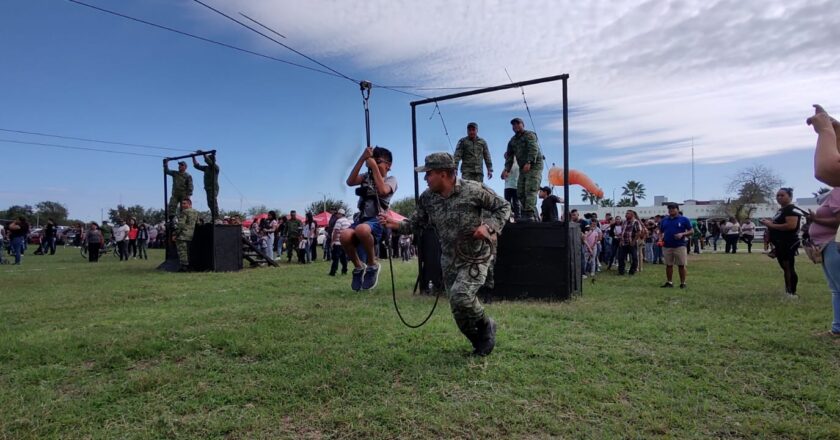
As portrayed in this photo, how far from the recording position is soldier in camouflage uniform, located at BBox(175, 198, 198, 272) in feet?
48.3

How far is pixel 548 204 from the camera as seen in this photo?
12242 millimetres

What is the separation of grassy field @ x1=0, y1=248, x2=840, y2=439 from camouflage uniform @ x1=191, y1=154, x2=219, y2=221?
7.08m

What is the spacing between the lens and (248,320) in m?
6.58

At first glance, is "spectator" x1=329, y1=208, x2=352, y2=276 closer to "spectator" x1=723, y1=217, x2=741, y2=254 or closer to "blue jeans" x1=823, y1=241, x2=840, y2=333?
"blue jeans" x1=823, y1=241, x2=840, y2=333

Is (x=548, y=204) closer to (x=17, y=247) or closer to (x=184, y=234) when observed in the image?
(x=184, y=234)

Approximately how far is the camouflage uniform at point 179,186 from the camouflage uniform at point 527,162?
34.3 feet

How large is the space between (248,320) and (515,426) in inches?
168

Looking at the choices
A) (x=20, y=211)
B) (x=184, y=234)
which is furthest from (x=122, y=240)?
(x=20, y=211)

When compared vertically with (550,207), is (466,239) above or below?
below

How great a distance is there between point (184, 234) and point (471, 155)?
31.3 feet

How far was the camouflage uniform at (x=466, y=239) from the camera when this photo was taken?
4.57 m

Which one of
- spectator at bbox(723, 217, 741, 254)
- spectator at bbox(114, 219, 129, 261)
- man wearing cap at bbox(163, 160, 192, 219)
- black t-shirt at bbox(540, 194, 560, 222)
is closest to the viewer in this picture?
black t-shirt at bbox(540, 194, 560, 222)

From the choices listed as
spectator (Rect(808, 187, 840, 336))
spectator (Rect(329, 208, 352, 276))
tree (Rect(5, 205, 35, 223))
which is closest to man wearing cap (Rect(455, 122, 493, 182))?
spectator (Rect(329, 208, 352, 276))

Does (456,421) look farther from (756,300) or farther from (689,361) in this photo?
(756,300)
